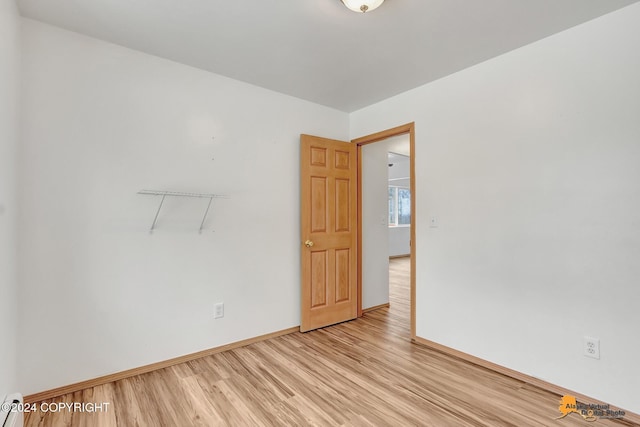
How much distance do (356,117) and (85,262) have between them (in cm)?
305

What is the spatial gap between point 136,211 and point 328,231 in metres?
1.86

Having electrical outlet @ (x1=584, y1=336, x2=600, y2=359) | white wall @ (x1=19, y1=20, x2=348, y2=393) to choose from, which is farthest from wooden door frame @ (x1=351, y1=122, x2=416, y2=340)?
electrical outlet @ (x1=584, y1=336, x2=600, y2=359)

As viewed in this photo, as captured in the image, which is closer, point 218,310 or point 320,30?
point 320,30

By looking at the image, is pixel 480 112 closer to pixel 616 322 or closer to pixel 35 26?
pixel 616 322

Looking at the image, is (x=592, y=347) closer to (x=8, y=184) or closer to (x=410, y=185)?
(x=410, y=185)

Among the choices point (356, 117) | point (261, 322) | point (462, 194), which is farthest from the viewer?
point (356, 117)

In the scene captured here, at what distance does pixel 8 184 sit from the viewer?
5.47ft

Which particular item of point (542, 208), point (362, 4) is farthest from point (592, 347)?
point (362, 4)

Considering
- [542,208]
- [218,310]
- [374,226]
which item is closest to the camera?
[542,208]

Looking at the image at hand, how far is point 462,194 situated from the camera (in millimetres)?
2635

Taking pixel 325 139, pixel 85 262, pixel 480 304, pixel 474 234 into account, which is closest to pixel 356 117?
pixel 325 139

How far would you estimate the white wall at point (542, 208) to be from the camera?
1.85m

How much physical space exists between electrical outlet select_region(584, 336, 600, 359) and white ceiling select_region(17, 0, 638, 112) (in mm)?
2098

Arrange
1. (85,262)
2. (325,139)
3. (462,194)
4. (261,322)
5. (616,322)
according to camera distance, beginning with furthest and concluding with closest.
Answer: (325,139), (261,322), (462,194), (85,262), (616,322)
